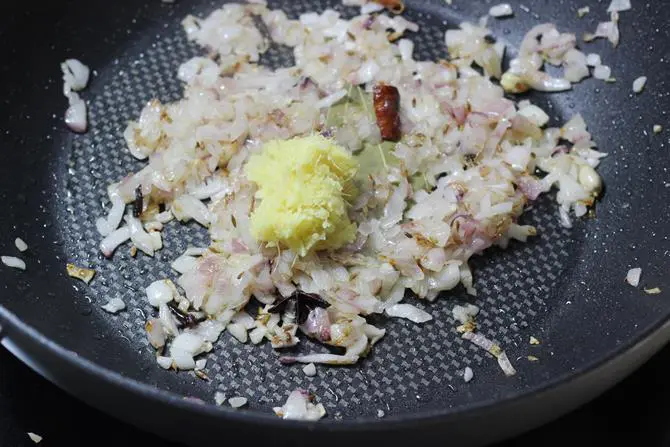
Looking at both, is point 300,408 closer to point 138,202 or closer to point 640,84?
point 138,202

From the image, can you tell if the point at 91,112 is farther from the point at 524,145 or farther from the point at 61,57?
the point at 524,145

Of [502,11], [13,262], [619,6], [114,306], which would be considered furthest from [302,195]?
[619,6]

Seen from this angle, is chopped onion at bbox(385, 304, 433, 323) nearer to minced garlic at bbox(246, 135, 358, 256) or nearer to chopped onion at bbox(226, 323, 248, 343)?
minced garlic at bbox(246, 135, 358, 256)

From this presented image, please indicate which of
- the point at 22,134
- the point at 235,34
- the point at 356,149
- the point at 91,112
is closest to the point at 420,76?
the point at 356,149

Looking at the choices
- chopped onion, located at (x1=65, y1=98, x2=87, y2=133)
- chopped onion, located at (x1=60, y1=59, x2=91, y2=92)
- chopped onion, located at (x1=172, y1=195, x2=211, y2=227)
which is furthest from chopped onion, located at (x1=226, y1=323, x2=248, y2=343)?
chopped onion, located at (x1=60, y1=59, x2=91, y2=92)

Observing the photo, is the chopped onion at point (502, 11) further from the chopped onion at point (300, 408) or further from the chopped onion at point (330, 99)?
the chopped onion at point (300, 408)
